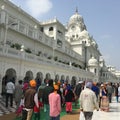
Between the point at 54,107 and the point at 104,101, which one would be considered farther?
the point at 104,101

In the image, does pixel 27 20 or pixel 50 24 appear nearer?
pixel 27 20

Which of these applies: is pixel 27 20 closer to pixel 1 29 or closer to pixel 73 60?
pixel 1 29

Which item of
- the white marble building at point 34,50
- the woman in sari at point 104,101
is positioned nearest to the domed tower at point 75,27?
the white marble building at point 34,50

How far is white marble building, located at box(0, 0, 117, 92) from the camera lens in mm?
21562

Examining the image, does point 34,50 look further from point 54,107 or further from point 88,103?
point 54,107

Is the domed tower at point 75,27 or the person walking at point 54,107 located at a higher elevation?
the domed tower at point 75,27

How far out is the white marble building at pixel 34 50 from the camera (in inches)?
849

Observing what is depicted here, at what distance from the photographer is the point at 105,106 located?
44.1 ft

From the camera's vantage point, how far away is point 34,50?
3506 centimetres

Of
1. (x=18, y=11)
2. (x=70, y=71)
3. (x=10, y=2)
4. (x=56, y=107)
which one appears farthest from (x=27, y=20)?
(x=56, y=107)

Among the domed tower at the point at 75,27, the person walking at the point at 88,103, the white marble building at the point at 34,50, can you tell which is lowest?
the person walking at the point at 88,103

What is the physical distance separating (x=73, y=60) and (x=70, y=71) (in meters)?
18.5

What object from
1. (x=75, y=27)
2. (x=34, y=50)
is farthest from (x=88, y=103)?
(x=75, y=27)

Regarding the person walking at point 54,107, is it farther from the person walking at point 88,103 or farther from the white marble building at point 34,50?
the white marble building at point 34,50
